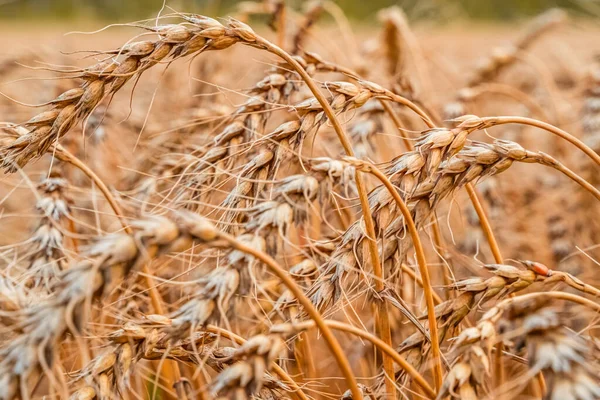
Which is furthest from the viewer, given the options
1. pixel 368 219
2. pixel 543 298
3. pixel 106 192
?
pixel 106 192

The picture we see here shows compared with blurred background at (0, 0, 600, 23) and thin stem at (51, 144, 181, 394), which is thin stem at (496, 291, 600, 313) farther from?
blurred background at (0, 0, 600, 23)

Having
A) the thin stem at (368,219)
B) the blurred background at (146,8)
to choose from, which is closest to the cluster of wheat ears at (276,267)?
the thin stem at (368,219)

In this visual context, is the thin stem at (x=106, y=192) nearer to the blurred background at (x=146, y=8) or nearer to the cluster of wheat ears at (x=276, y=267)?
the cluster of wheat ears at (x=276, y=267)

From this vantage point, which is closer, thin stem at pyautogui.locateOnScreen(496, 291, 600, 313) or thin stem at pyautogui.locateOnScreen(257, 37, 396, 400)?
thin stem at pyautogui.locateOnScreen(496, 291, 600, 313)

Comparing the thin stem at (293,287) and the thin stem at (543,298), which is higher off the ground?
the thin stem at (293,287)

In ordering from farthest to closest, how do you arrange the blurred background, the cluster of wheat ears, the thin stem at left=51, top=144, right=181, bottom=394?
the blurred background → the thin stem at left=51, top=144, right=181, bottom=394 → the cluster of wheat ears

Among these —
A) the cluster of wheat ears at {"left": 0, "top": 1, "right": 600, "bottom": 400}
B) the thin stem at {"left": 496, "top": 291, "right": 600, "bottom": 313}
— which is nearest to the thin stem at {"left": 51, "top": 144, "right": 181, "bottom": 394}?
the cluster of wheat ears at {"left": 0, "top": 1, "right": 600, "bottom": 400}

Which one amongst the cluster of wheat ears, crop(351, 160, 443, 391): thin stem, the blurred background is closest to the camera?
the cluster of wheat ears

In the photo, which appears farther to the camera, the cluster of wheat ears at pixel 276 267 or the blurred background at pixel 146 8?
the blurred background at pixel 146 8

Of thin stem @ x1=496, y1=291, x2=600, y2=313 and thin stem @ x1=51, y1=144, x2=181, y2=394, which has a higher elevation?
thin stem @ x1=51, y1=144, x2=181, y2=394

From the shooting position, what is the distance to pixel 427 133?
3.42 feet

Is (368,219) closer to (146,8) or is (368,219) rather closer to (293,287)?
(293,287)

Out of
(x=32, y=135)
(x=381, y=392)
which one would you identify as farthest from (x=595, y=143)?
(x=32, y=135)

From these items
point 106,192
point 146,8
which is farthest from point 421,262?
point 146,8
